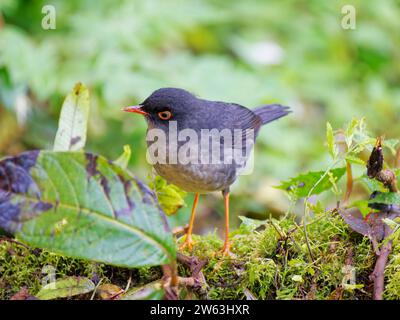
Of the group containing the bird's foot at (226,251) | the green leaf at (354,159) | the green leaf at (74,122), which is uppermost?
the green leaf at (74,122)

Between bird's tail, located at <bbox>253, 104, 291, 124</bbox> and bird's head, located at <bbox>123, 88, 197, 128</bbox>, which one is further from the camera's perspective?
bird's tail, located at <bbox>253, 104, 291, 124</bbox>

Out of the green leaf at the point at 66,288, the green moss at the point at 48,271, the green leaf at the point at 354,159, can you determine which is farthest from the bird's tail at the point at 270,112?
the green leaf at the point at 66,288

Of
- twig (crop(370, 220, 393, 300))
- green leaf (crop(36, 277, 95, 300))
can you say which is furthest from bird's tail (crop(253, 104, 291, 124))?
green leaf (crop(36, 277, 95, 300))

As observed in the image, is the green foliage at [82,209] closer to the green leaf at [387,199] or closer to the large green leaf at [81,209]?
the large green leaf at [81,209]

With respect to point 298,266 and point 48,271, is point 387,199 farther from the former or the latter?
point 48,271

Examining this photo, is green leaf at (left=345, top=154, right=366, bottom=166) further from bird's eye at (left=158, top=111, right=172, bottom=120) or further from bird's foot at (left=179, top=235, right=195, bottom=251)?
bird's eye at (left=158, top=111, right=172, bottom=120)

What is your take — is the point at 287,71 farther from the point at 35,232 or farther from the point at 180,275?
the point at 35,232
